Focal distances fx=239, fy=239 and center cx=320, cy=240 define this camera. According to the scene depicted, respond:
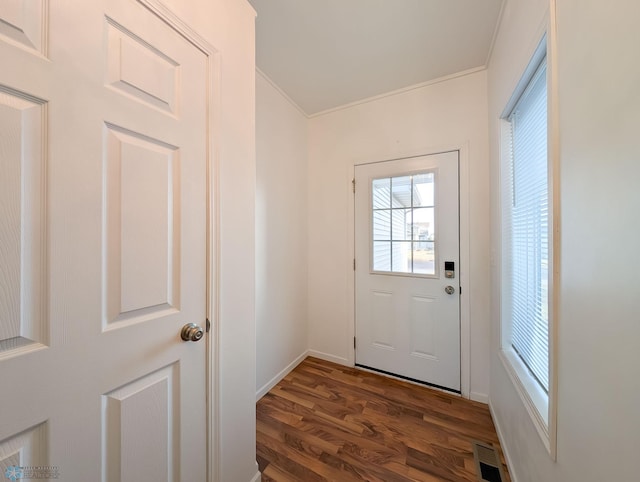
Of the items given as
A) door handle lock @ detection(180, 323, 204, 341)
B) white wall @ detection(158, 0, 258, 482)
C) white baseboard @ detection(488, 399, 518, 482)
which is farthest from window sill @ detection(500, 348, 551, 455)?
door handle lock @ detection(180, 323, 204, 341)

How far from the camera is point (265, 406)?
1825mm

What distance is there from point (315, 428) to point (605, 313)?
165 centimetres

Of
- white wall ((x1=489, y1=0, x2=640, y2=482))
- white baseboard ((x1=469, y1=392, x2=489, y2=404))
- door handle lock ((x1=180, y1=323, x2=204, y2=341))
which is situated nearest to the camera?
white wall ((x1=489, y1=0, x2=640, y2=482))

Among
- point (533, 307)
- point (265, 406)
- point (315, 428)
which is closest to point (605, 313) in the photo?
point (533, 307)

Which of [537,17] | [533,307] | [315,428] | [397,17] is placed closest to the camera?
[537,17]

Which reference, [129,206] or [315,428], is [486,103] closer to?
[129,206]

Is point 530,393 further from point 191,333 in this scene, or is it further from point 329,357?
point 329,357

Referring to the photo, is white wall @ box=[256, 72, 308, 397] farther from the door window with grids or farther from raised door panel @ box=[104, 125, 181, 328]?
raised door panel @ box=[104, 125, 181, 328]

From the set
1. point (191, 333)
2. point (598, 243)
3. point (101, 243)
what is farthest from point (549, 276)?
point (101, 243)

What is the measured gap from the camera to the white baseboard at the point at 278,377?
76.3 inches

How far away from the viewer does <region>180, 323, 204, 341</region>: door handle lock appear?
2.94 feet

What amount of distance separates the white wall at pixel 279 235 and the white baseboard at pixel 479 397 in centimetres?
151

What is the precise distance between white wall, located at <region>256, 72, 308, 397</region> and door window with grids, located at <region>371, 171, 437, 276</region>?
0.75 m

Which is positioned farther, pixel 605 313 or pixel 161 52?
pixel 161 52
